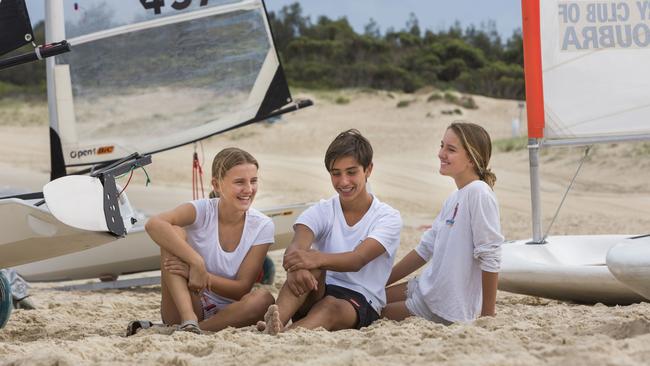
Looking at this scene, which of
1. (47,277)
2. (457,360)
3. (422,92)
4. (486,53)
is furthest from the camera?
(486,53)

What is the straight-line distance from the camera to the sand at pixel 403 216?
10.3ft

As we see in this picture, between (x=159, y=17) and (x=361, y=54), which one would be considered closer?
(x=159, y=17)

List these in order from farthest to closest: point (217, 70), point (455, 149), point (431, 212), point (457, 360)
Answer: point (431, 212) < point (217, 70) < point (455, 149) < point (457, 360)

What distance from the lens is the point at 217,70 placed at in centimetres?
756

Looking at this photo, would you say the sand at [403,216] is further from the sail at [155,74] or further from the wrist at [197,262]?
the sail at [155,74]

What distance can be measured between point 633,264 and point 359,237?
42.5 inches

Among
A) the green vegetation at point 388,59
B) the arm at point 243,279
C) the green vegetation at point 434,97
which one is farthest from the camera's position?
the green vegetation at point 388,59

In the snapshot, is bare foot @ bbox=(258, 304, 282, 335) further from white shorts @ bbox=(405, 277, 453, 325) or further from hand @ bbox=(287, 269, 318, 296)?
white shorts @ bbox=(405, 277, 453, 325)

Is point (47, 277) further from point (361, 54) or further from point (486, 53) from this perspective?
point (486, 53)

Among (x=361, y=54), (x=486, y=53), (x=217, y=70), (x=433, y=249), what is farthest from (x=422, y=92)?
(x=433, y=249)

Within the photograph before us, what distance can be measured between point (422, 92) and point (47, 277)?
19.4 meters

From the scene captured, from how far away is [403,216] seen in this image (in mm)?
12586

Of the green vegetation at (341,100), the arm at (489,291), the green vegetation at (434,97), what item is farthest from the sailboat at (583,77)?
the green vegetation at (341,100)

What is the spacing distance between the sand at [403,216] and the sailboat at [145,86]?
400mm
